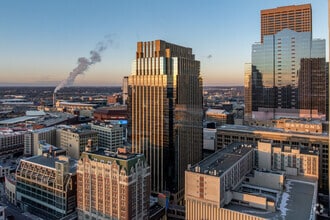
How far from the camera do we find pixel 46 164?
212 feet

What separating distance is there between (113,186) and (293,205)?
94.4 ft

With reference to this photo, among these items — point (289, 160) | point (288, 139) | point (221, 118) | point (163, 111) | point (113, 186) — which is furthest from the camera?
point (221, 118)

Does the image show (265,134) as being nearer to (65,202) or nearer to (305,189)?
(305,189)

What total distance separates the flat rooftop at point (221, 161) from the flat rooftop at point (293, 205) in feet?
19.1

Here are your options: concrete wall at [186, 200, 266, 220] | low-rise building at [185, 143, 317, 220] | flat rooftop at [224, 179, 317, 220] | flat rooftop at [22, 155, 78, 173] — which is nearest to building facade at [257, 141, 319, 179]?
flat rooftop at [224, 179, 317, 220]

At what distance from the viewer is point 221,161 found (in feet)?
172

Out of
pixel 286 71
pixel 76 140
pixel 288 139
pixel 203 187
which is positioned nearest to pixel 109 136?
pixel 76 140

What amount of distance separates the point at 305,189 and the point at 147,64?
43.6 meters

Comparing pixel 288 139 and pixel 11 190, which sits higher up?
pixel 288 139

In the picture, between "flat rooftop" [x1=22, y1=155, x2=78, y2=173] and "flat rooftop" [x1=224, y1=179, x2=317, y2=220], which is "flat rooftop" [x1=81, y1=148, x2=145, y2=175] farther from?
"flat rooftop" [x1=224, y1=179, x2=317, y2=220]

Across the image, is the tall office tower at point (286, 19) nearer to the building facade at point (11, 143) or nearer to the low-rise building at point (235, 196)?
the low-rise building at point (235, 196)

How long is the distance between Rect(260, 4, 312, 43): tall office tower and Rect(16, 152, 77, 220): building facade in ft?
431

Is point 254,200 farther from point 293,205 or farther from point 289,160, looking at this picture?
point 289,160

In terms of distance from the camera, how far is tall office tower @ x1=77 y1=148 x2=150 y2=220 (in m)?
48.3
